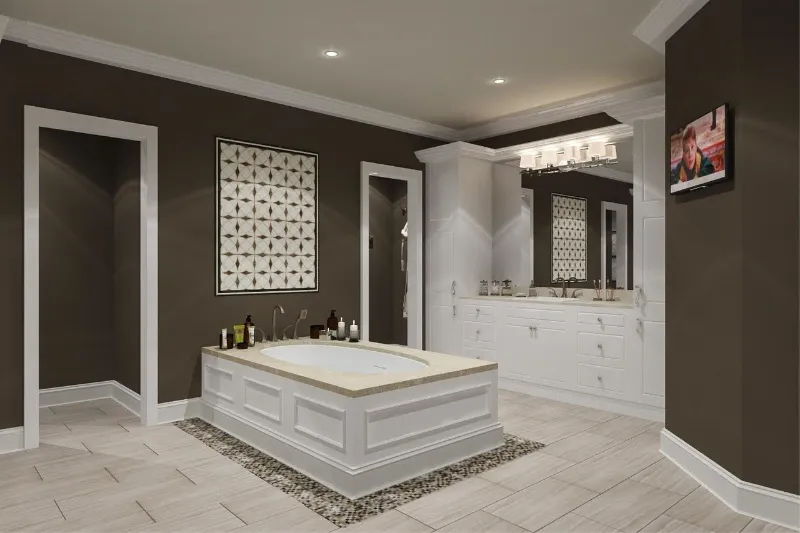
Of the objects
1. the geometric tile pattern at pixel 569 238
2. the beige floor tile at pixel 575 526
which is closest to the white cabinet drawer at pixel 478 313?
the geometric tile pattern at pixel 569 238

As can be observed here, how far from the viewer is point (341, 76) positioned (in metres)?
4.34

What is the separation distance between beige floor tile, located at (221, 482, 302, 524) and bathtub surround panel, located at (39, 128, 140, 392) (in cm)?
208

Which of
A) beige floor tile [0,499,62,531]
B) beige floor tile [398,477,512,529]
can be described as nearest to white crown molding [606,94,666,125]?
beige floor tile [398,477,512,529]

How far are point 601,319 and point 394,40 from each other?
262 cm

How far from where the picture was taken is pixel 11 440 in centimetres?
344

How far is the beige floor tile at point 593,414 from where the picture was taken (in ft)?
13.9

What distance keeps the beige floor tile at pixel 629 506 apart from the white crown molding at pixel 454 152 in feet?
11.4

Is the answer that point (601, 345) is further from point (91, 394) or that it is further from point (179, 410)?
point (91, 394)

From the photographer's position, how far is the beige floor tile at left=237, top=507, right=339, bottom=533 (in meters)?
2.42

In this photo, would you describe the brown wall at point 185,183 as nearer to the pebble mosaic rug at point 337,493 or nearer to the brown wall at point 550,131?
the pebble mosaic rug at point 337,493

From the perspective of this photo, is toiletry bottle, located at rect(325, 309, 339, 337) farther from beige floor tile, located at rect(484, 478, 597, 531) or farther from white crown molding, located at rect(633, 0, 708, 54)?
white crown molding, located at rect(633, 0, 708, 54)

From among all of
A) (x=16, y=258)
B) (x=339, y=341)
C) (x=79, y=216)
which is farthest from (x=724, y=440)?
(x=79, y=216)

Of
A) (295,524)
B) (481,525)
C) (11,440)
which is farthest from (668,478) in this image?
(11,440)

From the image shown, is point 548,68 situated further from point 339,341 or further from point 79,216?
point 79,216
